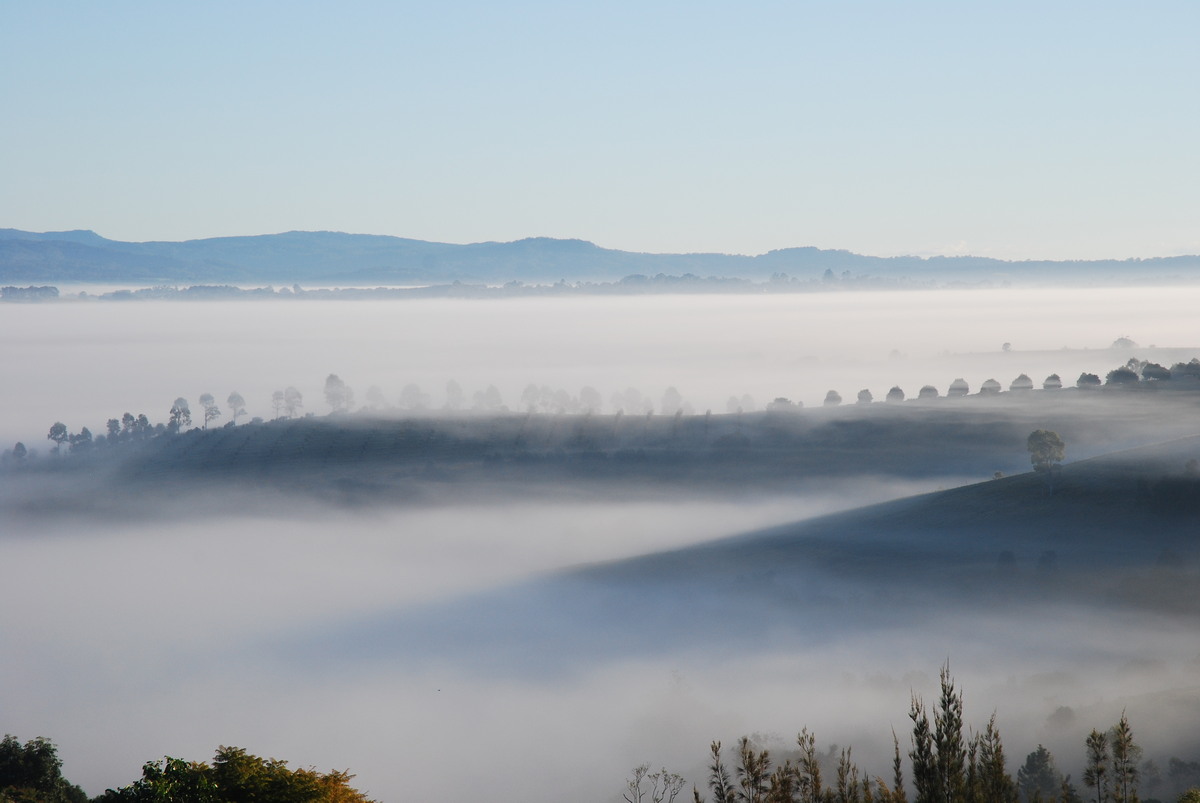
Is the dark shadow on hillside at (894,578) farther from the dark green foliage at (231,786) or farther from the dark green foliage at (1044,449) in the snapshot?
the dark green foliage at (231,786)

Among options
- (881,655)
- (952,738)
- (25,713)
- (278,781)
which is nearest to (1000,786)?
(952,738)

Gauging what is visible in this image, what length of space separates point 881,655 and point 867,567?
22474 mm

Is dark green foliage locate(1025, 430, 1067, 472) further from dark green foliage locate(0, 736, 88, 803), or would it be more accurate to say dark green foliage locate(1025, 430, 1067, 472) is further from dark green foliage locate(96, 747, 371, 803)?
dark green foliage locate(96, 747, 371, 803)

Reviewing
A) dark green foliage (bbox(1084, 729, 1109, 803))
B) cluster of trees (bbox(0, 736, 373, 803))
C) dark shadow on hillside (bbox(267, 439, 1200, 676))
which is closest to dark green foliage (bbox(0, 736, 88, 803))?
cluster of trees (bbox(0, 736, 373, 803))

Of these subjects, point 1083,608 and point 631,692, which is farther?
point 631,692

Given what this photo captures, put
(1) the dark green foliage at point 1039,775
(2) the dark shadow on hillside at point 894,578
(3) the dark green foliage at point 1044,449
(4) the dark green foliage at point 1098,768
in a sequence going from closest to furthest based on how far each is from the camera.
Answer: (4) the dark green foliage at point 1098,768, (1) the dark green foliage at point 1039,775, (2) the dark shadow on hillside at point 894,578, (3) the dark green foliage at point 1044,449

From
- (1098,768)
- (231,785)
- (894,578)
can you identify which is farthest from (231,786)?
(894,578)

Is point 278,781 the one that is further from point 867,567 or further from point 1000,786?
point 867,567

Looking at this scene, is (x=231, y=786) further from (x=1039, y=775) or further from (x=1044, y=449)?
(x=1044, y=449)

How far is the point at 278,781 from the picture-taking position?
4584 cm

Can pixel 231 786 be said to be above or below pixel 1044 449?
above

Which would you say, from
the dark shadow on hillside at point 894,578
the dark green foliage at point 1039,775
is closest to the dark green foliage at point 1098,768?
the dark green foliage at point 1039,775

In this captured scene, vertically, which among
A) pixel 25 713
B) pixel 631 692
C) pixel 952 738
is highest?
pixel 952 738

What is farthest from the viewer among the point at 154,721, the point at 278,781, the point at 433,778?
the point at 154,721
